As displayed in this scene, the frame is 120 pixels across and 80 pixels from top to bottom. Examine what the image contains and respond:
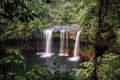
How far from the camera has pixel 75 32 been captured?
23.8 metres

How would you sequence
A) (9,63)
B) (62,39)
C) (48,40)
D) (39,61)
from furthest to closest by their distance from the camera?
(48,40), (62,39), (39,61), (9,63)

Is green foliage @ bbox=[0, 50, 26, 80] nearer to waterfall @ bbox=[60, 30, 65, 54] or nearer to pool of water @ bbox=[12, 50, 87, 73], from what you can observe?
pool of water @ bbox=[12, 50, 87, 73]

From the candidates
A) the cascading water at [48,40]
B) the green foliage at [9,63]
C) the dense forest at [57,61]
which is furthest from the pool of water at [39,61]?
Answer: the green foliage at [9,63]

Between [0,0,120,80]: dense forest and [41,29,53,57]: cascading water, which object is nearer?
[0,0,120,80]: dense forest

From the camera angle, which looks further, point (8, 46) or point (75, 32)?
point (8, 46)

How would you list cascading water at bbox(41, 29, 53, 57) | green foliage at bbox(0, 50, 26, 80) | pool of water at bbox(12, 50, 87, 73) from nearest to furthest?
1. green foliage at bbox(0, 50, 26, 80)
2. pool of water at bbox(12, 50, 87, 73)
3. cascading water at bbox(41, 29, 53, 57)

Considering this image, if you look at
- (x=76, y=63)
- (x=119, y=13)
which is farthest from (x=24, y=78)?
(x=76, y=63)

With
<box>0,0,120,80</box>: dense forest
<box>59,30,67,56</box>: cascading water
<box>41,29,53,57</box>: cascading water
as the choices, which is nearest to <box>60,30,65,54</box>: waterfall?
<box>59,30,67,56</box>: cascading water

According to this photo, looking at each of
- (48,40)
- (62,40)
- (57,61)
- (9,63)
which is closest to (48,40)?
(48,40)

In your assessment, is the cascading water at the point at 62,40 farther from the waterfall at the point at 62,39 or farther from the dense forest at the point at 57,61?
the dense forest at the point at 57,61

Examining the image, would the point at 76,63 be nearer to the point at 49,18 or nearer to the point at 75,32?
the point at 75,32

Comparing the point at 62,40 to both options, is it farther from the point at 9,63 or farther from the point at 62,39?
the point at 9,63

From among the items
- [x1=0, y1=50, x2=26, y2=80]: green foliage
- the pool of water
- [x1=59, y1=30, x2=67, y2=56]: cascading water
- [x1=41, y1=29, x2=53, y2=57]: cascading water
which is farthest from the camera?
[x1=41, y1=29, x2=53, y2=57]: cascading water

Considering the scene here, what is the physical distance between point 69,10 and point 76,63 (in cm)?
1378
